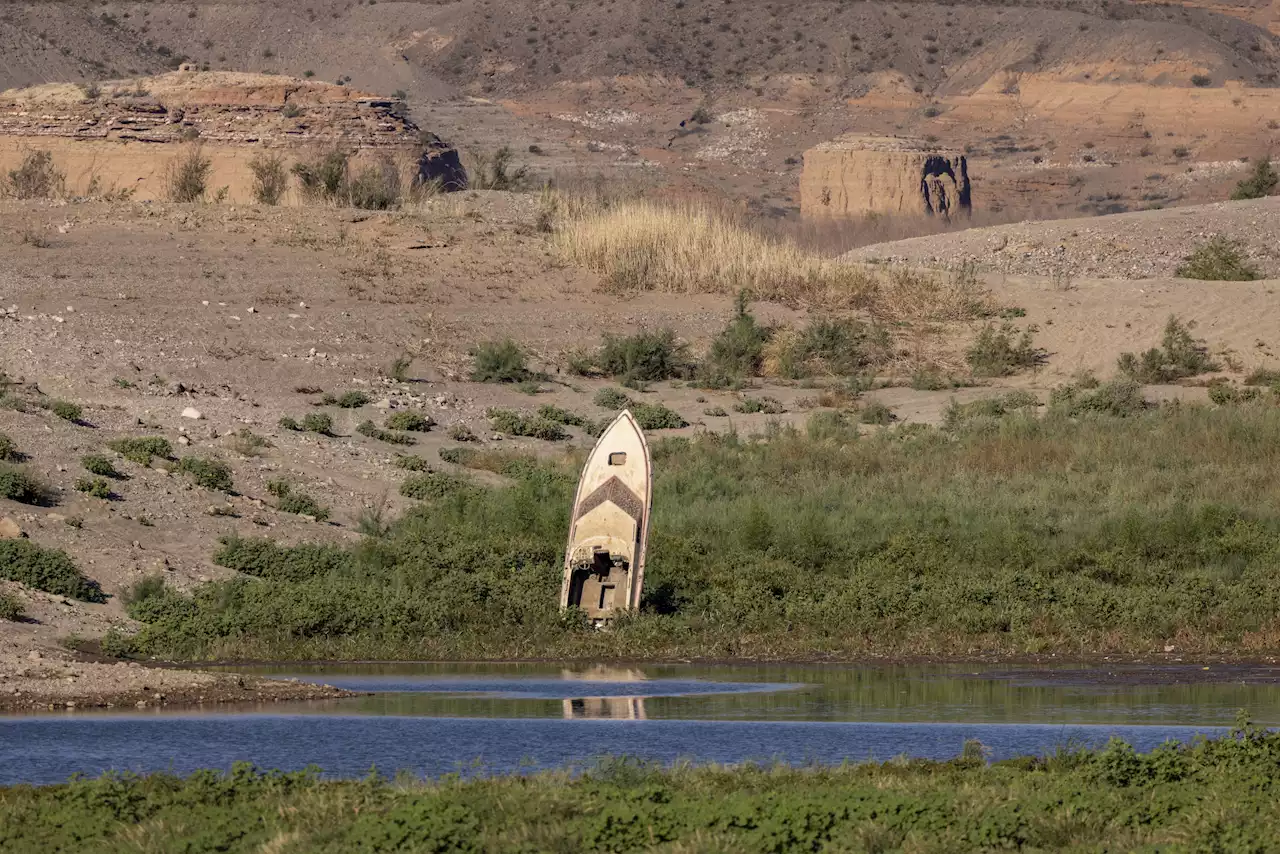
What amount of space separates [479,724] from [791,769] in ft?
9.67

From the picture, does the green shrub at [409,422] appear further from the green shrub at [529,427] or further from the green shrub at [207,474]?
the green shrub at [207,474]

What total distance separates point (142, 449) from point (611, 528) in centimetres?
769

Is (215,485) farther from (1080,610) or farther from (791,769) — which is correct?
(791,769)

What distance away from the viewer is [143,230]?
37.6 meters

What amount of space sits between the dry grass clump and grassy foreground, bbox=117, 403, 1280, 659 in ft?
39.0

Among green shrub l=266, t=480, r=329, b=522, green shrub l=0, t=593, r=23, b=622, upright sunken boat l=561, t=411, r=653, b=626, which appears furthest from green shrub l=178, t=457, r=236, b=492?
upright sunken boat l=561, t=411, r=653, b=626

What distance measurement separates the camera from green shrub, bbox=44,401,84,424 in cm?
2495

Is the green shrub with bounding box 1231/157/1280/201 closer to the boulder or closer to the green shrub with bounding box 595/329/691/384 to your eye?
the boulder

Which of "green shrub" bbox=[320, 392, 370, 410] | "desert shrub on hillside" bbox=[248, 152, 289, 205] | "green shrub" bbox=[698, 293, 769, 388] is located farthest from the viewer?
"desert shrub on hillside" bbox=[248, 152, 289, 205]

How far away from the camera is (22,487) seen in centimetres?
2034

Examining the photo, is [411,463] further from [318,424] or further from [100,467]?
[100,467]

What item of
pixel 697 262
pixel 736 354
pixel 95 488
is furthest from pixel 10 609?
pixel 697 262

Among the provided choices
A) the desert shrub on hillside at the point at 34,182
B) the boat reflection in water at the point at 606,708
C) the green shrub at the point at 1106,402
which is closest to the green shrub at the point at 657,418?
the green shrub at the point at 1106,402

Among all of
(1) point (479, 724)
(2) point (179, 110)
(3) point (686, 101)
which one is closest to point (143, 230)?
(2) point (179, 110)
